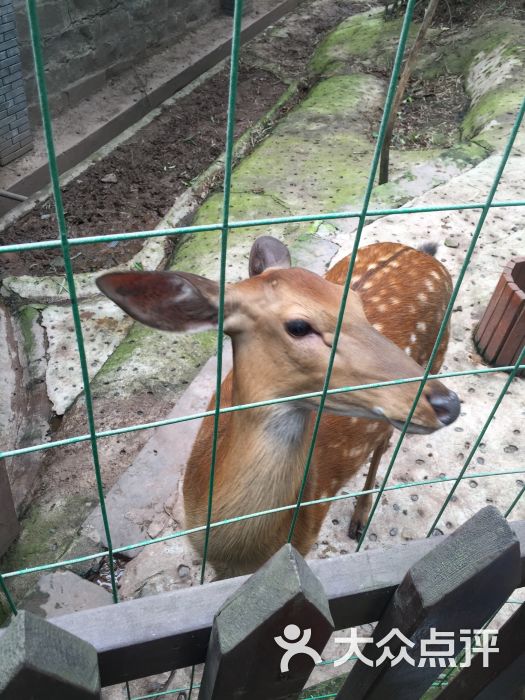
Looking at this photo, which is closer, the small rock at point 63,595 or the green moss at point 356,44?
the small rock at point 63,595

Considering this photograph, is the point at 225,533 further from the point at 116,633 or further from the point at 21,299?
the point at 21,299

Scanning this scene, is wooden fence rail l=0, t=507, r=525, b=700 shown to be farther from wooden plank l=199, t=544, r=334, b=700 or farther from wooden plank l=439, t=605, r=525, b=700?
wooden plank l=439, t=605, r=525, b=700

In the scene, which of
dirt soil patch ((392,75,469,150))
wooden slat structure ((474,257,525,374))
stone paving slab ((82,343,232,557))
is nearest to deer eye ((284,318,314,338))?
stone paving slab ((82,343,232,557))

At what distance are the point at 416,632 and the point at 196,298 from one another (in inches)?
30.6

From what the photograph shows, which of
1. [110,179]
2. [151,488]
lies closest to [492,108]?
[110,179]

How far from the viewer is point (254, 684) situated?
0.94 metres

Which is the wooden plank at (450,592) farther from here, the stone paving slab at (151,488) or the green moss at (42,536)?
the green moss at (42,536)

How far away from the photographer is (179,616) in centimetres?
93

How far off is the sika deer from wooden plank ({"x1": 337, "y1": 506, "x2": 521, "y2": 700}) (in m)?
0.41

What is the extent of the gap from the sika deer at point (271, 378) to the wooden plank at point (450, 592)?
405 mm

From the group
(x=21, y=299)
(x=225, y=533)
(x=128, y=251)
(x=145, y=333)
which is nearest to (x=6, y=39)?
(x=128, y=251)

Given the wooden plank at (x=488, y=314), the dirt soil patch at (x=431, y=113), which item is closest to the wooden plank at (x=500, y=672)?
the wooden plank at (x=488, y=314)

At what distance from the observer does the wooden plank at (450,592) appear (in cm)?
95
